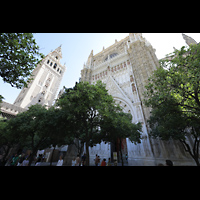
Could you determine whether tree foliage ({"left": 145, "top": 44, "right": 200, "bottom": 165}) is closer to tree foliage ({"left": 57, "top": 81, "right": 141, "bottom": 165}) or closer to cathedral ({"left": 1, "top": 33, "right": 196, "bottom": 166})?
cathedral ({"left": 1, "top": 33, "right": 196, "bottom": 166})

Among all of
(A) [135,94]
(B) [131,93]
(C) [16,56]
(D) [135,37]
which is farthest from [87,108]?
(D) [135,37]

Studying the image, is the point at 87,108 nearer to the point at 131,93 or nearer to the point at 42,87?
the point at 131,93

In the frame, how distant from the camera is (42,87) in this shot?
33094 millimetres

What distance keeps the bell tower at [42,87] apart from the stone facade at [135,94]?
56.9 ft

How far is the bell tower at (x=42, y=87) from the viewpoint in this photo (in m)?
28.5

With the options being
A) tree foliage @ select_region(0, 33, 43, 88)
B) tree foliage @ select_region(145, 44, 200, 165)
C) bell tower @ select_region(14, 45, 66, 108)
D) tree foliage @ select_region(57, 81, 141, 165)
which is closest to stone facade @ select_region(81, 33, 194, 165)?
tree foliage @ select_region(145, 44, 200, 165)

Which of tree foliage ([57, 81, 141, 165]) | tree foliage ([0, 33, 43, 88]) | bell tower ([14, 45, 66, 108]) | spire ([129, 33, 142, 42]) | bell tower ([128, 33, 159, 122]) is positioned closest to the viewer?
tree foliage ([0, 33, 43, 88])

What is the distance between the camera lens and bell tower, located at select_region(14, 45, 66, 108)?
93.5 ft

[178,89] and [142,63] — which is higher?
[142,63]

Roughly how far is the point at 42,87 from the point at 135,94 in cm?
3038

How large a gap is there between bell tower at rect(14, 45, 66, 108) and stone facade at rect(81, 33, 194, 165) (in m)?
17.3

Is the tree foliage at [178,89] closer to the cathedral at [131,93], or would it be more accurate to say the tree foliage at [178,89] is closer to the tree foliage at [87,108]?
the cathedral at [131,93]
